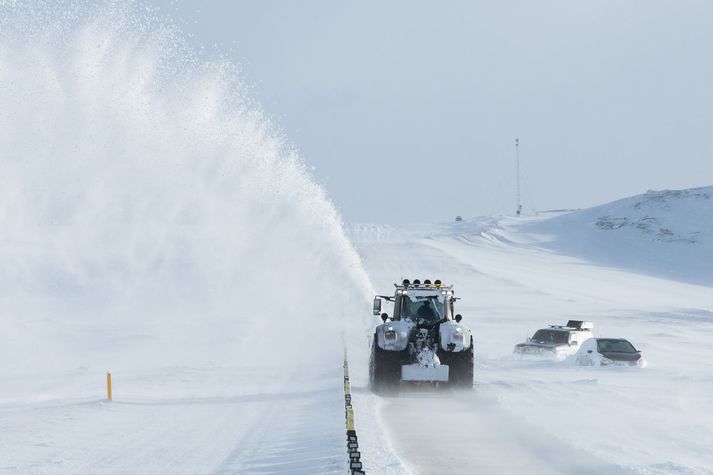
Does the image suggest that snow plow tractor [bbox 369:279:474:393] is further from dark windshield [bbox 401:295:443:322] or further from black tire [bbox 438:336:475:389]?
dark windshield [bbox 401:295:443:322]

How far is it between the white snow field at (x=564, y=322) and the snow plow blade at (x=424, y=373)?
1.44 feet

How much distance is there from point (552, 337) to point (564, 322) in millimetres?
17454

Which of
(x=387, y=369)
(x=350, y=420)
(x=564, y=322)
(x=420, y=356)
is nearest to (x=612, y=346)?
(x=420, y=356)

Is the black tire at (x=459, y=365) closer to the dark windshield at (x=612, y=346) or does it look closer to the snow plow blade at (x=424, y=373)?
the snow plow blade at (x=424, y=373)

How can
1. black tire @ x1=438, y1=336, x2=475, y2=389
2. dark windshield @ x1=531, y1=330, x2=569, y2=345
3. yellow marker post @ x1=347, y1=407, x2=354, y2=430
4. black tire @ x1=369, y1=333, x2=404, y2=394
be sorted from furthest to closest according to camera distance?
dark windshield @ x1=531, y1=330, x2=569, y2=345
black tire @ x1=438, y1=336, x2=475, y2=389
black tire @ x1=369, y1=333, x2=404, y2=394
yellow marker post @ x1=347, y1=407, x2=354, y2=430

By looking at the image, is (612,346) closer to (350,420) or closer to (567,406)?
(567,406)

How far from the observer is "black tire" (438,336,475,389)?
57.2 ft

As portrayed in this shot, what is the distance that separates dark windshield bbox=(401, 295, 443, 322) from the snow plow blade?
4.79ft

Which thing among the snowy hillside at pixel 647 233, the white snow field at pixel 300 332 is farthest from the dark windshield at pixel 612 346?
the snowy hillside at pixel 647 233

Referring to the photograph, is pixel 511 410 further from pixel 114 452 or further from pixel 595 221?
pixel 595 221

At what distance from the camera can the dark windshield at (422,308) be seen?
1855cm

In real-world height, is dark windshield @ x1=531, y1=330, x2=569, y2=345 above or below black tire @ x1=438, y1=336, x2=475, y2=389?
below

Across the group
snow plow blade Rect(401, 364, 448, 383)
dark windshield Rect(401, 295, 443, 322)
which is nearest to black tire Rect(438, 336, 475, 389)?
snow plow blade Rect(401, 364, 448, 383)

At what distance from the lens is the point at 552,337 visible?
2933cm
